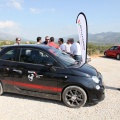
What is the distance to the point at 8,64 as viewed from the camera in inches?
290

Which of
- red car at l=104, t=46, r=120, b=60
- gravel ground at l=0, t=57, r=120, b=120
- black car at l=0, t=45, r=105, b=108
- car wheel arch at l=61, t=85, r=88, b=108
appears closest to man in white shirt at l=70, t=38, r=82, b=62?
black car at l=0, t=45, r=105, b=108

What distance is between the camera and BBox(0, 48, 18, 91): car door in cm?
733

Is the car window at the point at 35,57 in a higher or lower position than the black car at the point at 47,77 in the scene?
higher

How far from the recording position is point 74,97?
264 inches

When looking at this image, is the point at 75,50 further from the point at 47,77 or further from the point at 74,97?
the point at 74,97

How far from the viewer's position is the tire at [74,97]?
6.63 meters

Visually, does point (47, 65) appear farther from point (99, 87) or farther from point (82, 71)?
point (99, 87)

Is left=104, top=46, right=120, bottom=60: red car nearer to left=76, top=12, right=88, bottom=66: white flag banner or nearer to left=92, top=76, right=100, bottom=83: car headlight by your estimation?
left=76, top=12, right=88, bottom=66: white flag banner

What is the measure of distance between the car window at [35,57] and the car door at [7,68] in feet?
0.98

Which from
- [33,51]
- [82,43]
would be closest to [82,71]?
[33,51]

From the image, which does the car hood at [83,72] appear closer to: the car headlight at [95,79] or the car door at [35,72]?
the car headlight at [95,79]

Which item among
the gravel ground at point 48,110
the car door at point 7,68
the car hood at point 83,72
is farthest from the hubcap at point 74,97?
the car door at point 7,68

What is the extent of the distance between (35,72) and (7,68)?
0.99m

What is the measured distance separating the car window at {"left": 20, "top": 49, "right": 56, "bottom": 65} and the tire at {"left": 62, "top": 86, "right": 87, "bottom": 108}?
0.92 metres
